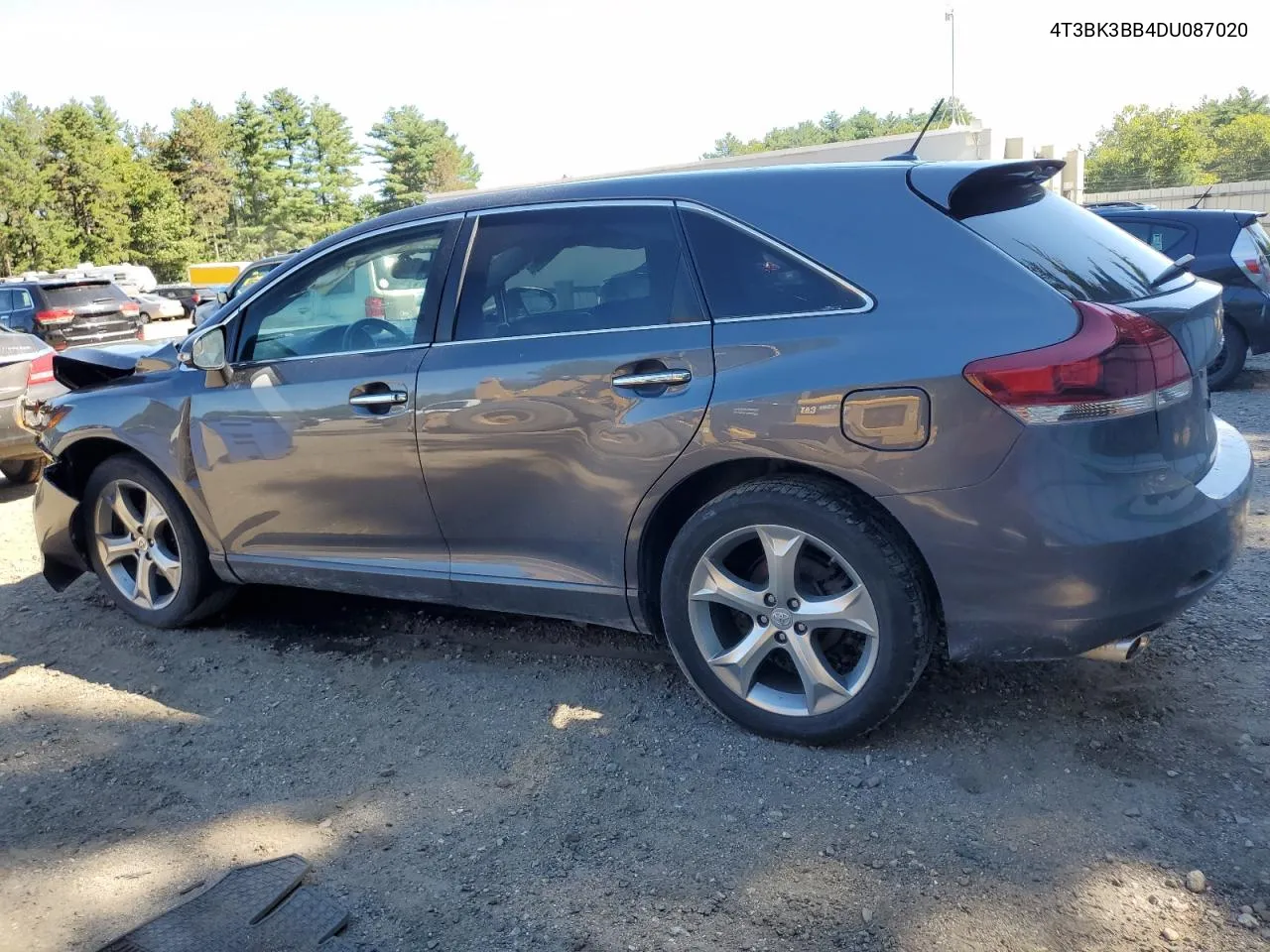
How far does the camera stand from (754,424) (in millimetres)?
3168

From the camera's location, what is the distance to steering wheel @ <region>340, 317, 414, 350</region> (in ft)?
13.0

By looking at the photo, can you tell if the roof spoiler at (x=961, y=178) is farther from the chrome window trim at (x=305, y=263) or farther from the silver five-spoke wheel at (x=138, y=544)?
the silver five-spoke wheel at (x=138, y=544)

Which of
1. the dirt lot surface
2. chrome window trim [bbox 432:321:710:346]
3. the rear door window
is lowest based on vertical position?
the dirt lot surface

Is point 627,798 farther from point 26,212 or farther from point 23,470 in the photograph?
point 26,212

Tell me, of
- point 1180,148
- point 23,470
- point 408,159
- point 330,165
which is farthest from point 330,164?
point 23,470

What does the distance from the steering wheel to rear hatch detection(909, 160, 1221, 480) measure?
1.89m

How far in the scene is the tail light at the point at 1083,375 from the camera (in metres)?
2.80

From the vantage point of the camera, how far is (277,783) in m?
3.36

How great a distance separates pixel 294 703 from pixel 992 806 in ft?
8.00

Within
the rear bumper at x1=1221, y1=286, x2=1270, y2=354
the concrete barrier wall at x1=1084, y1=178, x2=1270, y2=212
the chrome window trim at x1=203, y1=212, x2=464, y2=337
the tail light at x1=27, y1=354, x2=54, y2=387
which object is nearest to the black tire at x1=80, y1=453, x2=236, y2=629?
the chrome window trim at x1=203, y1=212, x2=464, y2=337

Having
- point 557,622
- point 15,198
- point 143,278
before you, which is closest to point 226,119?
point 15,198

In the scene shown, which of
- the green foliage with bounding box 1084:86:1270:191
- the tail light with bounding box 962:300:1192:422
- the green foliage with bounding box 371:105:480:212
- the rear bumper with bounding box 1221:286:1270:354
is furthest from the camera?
the green foliage with bounding box 371:105:480:212

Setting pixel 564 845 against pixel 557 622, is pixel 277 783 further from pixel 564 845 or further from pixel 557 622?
pixel 557 622

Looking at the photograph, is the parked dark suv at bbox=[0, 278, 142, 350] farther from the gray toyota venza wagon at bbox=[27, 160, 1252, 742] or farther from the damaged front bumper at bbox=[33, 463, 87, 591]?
the gray toyota venza wagon at bbox=[27, 160, 1252, 742]
